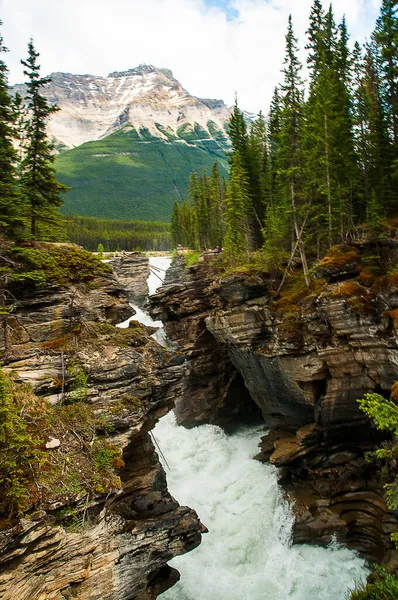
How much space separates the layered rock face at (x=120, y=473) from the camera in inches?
384

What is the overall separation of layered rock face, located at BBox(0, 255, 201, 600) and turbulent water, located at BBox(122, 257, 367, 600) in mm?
5638

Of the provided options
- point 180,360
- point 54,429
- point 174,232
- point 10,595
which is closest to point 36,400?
point 54,429

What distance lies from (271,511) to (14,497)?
16.1 metres

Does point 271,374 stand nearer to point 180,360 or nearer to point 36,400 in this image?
point 180,360

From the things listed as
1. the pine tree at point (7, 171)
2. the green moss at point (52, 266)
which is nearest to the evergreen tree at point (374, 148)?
the green moss at point (52, 266)

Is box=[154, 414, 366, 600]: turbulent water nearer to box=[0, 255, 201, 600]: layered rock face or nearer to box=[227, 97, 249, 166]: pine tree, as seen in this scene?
box=[0, 255, 201, 600]: layered rock face

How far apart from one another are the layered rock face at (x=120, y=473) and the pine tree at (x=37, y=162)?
4.78 m

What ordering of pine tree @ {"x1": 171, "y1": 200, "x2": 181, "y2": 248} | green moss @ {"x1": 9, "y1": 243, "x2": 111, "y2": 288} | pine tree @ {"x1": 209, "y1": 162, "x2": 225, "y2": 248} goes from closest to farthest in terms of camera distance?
green moss @ {"x1": 9, "y1": 243, "x2": 111, "y2": 288} → pine tree @ {"x1": 209, "y1": 162, "x2": 225, "y2": 248} → pine tree @ {"x1": 171, "y1": 200, "x2": 181, "y2": 248}

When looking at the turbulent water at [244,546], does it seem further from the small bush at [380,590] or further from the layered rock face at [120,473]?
the layered rock face at [120,473]

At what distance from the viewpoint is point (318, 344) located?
67.8 ft

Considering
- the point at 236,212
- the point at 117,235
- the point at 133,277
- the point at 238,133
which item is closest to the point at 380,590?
the point at 236,212

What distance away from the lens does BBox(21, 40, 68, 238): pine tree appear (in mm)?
18172

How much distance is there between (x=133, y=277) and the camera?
5753cm

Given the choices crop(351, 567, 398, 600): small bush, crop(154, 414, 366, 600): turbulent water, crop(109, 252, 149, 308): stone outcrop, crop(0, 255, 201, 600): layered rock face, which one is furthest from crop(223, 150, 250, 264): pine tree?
crop(351, 567, 398, 600): small bush
